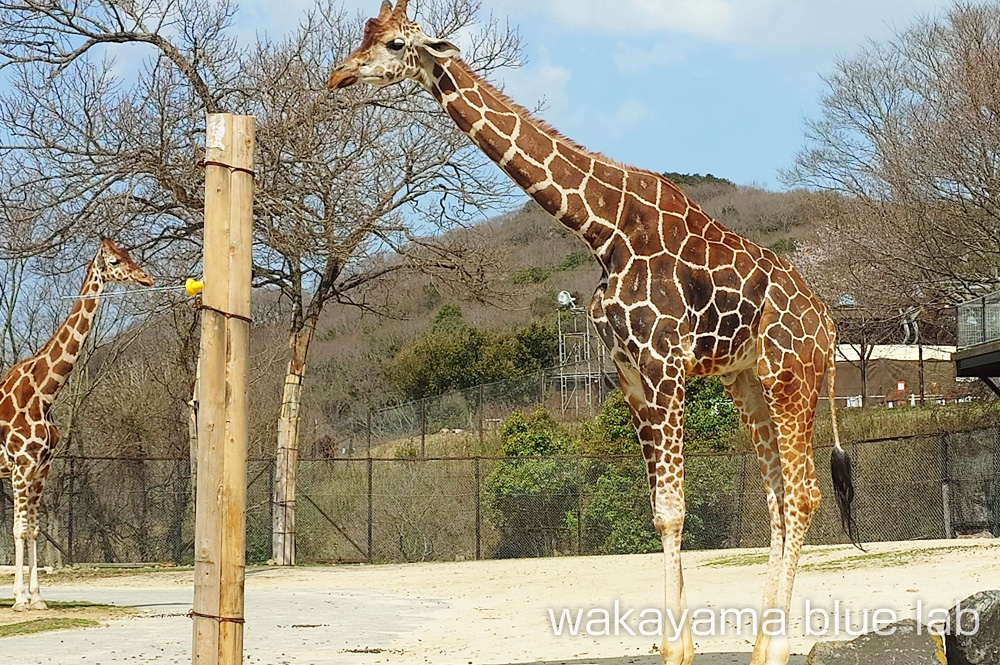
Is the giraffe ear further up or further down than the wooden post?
further up

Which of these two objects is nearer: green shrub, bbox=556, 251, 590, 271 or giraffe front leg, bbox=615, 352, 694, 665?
giraffe front leg, bbox=615, 352, 694, 665

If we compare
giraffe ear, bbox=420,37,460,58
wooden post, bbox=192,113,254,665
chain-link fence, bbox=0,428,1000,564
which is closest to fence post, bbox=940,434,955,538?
chain-link fence, bbox=0,428,1000,564

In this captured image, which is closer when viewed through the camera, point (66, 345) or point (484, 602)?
point (66, 345)

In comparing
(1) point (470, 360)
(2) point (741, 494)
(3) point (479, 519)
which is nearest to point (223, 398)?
(3) point (479, 519)

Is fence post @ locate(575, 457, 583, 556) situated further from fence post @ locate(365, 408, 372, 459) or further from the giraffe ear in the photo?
the giraffe ear

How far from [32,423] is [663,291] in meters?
8.26

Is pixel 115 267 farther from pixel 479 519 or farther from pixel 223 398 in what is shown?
pixel 479 519

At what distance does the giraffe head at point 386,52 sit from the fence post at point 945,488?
1552cm

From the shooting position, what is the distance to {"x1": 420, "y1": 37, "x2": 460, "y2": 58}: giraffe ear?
8133mm

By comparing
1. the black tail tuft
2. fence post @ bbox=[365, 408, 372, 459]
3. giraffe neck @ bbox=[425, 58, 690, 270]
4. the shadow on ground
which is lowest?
the shadow on ground

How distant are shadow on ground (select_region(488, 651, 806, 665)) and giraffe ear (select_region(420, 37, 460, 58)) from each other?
4.24 meters

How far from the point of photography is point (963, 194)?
2794 cm

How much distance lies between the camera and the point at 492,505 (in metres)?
24.1

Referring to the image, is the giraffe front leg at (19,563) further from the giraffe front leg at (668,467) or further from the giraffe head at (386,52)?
the giraffe front leg at (668,467)
